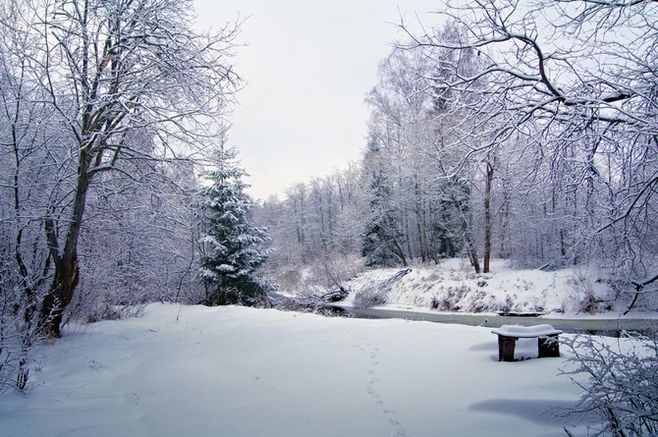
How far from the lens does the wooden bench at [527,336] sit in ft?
17.1

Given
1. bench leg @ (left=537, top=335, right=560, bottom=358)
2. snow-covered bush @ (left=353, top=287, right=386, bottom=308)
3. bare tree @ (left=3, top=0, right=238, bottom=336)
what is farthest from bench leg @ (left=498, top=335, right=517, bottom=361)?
snow-covered bush @ (left=353, top=287, right=386, bottom=308)

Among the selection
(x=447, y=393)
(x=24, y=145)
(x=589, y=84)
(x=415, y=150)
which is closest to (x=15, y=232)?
(x=24, y=145)

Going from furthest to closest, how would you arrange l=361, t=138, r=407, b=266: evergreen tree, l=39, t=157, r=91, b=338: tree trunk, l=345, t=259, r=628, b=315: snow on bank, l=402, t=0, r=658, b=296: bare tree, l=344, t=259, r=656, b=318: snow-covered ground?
l=361, t=138, r=407, b=266: evergreen tree → l=345, t=259, r=628, b=315: snow on bank → l=344, t=259, r=656, b=318: snow-covered ground → l=39, t=157, r=91, b=338: tree trunk → l=402, t=0, r=658, b=296: bare tree

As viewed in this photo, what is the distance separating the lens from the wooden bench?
5211mm

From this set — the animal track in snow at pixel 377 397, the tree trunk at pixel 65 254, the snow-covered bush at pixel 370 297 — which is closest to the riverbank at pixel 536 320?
the snow-covered bush at pixel 370 297

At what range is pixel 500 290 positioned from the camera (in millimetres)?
16438

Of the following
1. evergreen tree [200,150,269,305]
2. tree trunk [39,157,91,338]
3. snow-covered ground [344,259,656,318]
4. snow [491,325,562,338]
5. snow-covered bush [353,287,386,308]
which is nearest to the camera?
snow [491,325,562,338]

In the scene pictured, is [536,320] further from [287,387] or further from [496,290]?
[287,387]

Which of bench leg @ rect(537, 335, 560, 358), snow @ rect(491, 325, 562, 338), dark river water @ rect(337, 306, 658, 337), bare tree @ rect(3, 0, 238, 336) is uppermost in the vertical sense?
bare tree @ rect(3, 0, 238, 336)

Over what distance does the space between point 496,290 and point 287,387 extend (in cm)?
1395

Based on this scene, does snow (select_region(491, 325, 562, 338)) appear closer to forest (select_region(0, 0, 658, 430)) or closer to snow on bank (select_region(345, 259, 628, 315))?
forest (select_region(0, 0, 658, 430))

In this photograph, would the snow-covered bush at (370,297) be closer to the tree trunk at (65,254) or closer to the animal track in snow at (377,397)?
the animal track in snow at (377,397)

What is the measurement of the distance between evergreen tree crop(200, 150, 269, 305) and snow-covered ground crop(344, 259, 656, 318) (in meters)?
5.97

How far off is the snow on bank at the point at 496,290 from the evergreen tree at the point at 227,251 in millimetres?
6048
